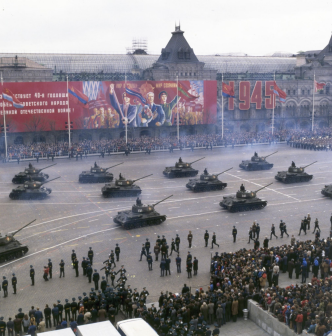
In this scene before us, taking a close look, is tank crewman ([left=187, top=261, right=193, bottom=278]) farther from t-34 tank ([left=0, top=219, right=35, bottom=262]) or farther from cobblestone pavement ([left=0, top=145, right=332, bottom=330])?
t-34 tank ([left=0, top=219, right=35, bottom=262])

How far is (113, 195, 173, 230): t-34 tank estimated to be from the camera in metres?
33.4

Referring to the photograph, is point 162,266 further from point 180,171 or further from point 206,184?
point 180,171

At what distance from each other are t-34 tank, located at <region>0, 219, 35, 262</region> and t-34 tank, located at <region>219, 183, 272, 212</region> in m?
15.8

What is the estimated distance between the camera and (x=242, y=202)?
37.9 m

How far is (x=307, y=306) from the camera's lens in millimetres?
18828

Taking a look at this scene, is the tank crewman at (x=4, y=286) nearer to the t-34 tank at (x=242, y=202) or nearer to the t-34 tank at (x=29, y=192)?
the t-34 tank at (x=242, y=202)

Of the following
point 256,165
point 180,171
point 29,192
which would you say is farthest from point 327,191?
point 29,192

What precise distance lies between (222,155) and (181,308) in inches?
1814

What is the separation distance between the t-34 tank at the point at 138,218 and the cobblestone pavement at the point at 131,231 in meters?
0.54

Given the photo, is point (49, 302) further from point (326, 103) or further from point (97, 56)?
point (326, 103)

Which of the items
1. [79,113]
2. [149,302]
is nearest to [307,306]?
[149,302]

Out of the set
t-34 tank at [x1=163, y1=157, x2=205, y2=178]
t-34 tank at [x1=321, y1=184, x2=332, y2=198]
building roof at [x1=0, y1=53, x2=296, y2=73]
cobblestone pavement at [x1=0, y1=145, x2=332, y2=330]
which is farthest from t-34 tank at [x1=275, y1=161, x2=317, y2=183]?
building roof at [x1=0, y1=53, x2=296, y2=73]

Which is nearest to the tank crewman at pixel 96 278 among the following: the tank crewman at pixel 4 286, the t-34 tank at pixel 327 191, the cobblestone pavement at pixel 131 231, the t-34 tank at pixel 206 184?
the cobblestone pavement at pixel 131 231

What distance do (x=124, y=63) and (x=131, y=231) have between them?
203 ft
